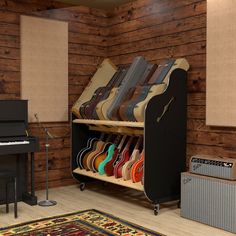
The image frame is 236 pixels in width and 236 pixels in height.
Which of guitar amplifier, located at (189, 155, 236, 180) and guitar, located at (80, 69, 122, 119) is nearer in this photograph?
guitar amplifier, located at (189, 155, 236, 180)

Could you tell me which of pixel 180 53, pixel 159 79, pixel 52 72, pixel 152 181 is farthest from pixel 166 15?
pixel 152 181

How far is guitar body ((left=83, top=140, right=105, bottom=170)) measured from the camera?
4.97 m

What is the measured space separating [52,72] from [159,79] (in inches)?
64.4

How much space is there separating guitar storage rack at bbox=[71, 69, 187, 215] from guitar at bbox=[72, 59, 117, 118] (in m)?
0.71

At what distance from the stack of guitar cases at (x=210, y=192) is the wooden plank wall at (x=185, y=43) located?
0.43 metres

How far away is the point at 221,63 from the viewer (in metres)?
4.07

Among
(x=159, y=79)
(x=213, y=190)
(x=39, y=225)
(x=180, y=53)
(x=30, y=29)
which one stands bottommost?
(x=39, y=225)

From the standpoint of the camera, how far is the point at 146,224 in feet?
12.4

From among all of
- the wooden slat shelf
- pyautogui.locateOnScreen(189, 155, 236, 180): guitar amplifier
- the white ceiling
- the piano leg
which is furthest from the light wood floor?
the white ceiling

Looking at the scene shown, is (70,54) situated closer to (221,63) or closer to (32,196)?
(32,196)

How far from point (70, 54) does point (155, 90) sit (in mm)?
1775

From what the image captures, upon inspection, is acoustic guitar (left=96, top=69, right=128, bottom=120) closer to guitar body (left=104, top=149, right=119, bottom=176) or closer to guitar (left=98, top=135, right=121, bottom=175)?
guitar (left=98, top=135, right=121, bottom=175)

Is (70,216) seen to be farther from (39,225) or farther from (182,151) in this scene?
(182,151)

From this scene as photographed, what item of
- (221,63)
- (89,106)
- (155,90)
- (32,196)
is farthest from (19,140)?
(221,63)
